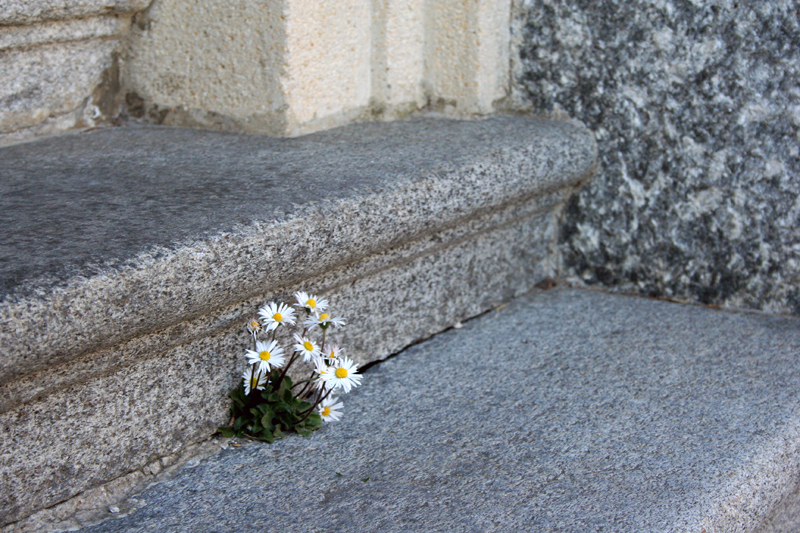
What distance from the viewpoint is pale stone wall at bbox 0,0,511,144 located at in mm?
1656

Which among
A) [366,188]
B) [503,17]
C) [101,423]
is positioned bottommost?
[101,423]

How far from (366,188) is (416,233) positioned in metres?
0.15

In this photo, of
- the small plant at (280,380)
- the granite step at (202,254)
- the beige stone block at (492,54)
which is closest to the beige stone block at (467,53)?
the beige stone block at (492,54)

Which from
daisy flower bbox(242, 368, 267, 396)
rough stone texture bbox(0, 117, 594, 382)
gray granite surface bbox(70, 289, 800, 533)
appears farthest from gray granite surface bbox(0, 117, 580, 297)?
gray granite surface bbox(70, 289, 800, 533)

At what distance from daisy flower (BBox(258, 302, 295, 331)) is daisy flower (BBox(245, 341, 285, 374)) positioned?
3 centimetres

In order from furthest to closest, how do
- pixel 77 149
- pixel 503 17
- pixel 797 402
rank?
1. pixel 503 17
2. pixel 77 149
3. pixel 797 402

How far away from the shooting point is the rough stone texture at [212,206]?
0.97 metres

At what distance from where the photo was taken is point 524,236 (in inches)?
72.9

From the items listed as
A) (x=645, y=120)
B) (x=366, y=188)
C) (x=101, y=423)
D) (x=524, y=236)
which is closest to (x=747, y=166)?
(x=645, y=120)

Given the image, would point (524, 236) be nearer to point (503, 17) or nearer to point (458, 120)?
point (458, 120)

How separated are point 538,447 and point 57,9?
53.7 inches

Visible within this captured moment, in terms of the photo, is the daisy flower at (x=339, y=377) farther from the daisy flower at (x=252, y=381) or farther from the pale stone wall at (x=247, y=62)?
the pale stone wall at (x=247, y=62)

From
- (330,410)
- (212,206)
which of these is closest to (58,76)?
(212,206)

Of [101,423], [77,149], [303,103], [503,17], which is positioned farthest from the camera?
[503,17]
